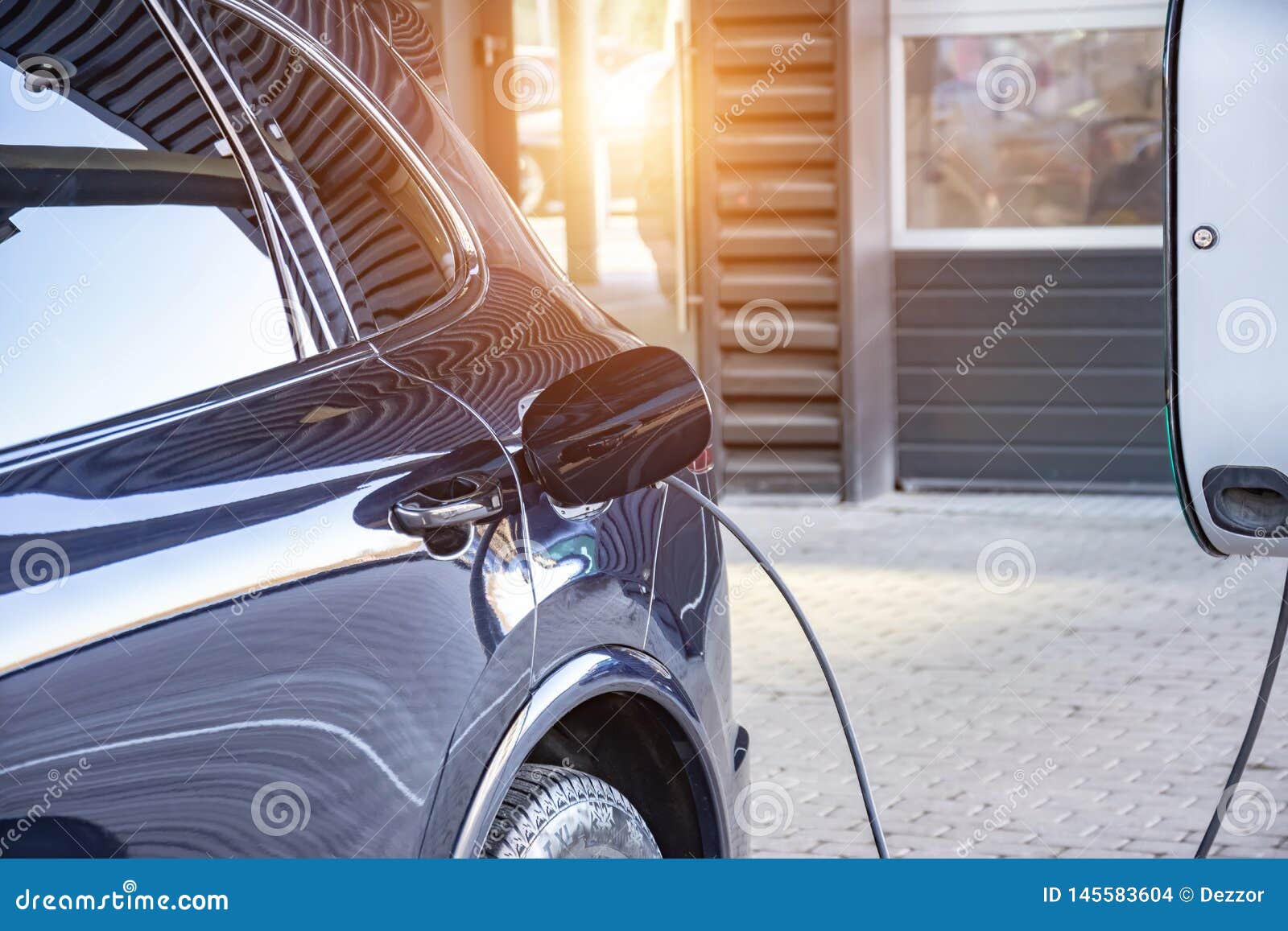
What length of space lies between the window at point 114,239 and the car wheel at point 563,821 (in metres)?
0.65

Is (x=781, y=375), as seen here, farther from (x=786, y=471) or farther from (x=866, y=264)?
(x=866, y=264)

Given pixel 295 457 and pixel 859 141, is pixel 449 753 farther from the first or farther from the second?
pixel 859 141

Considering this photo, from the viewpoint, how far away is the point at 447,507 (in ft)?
6.69

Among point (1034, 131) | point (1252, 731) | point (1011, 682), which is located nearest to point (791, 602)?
point (1252, 731)

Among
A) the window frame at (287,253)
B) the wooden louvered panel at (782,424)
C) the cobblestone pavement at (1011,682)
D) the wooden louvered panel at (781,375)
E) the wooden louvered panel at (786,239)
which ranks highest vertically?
the window frame at (287,253)

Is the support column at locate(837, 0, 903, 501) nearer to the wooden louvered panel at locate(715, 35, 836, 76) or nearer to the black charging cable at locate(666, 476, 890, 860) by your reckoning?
the wooden louvered panel at locate(715, 35, 836, 76)

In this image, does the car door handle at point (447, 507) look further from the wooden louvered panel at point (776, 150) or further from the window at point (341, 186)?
the wooden louvered panel at point (776, 150)

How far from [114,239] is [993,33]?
8102 millimetres

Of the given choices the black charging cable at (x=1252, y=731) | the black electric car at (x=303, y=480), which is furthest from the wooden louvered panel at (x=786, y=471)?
the black electric car at (x=303, y=480)

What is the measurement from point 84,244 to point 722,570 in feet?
4.76

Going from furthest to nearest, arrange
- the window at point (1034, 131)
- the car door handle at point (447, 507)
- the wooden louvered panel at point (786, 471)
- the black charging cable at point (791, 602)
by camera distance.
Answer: the wooden louvered panel at point (786, 471) < the window at point (1034, 131) < the black charging cable at point (791, 602) < the car door handle at point (447, 507)

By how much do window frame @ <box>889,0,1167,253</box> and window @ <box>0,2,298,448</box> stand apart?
7750 mm

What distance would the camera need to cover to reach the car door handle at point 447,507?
78.1 inches

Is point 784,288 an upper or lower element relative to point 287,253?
lower
